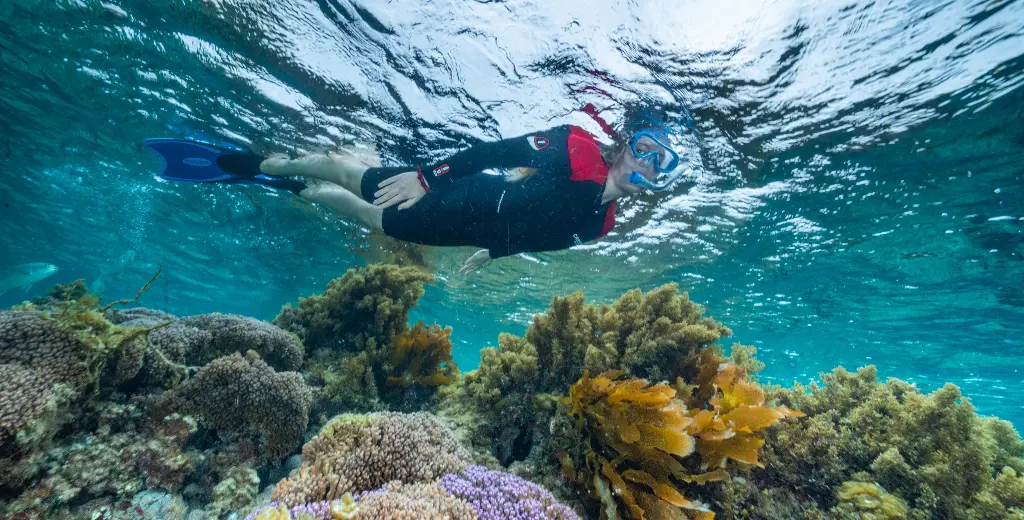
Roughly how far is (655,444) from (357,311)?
5.35m

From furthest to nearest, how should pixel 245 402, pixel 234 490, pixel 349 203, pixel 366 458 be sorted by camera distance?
pixel 349 203 → pixel 245 402 → pixel 234 490 → pixel 366 458

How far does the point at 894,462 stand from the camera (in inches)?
133

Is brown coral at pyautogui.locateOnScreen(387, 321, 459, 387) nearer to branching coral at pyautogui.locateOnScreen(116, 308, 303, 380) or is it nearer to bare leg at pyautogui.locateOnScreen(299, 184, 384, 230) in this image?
branching coral at pyautogui.locateOnScreen(116, 308, 303, 380)

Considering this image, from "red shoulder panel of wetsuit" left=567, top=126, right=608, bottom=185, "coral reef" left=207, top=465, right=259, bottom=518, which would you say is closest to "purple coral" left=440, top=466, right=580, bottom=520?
"coral reef" left=207, top=465, right=259, bottom=518

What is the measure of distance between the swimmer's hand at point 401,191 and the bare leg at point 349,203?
24 cm

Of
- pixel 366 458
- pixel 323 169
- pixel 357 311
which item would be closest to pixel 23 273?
pixel 323 169

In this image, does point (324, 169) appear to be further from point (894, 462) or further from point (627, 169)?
point (894, 462)

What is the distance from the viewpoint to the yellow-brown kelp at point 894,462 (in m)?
3.10

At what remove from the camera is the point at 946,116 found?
278 inches

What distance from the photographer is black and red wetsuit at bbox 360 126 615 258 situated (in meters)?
5.57

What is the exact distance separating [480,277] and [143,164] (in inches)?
578

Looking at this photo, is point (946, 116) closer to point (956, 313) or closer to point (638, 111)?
point (638, 111)

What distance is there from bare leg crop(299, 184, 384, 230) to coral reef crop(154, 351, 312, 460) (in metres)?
2.52

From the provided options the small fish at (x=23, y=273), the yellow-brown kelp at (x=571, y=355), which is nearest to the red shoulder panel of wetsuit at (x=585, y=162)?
the yellow-brown kelp at (x=571, y=355)
